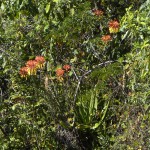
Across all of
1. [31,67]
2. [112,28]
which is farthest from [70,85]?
[112,28]

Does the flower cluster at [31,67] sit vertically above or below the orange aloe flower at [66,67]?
above

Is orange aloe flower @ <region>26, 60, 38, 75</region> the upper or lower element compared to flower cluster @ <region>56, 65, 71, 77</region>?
upper

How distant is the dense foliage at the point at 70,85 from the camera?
3.96 metres

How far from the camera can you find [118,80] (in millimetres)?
4340

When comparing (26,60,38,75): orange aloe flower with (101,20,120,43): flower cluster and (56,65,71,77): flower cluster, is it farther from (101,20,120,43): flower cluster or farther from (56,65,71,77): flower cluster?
(101,20,120,43): flower cluster

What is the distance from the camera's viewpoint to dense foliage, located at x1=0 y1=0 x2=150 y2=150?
3.96 meters

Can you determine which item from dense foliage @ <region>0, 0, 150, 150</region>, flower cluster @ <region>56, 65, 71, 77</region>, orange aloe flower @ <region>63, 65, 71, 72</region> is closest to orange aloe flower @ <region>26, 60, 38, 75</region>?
dense foliage @ <region>0, 0, 150, 150</region>

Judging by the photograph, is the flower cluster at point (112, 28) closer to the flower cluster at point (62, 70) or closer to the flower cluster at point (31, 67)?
the flower cluster at point (62, 70)

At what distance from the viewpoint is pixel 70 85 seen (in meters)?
4.38

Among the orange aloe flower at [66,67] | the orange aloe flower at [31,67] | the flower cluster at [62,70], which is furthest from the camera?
the orange aloe flower at [66,67]

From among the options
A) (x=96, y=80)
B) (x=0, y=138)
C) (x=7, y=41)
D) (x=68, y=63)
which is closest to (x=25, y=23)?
(x=7, y=41)

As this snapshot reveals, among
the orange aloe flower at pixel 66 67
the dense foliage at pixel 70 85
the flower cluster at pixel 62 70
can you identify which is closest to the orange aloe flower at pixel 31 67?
the dense foliage at pixel 70 85

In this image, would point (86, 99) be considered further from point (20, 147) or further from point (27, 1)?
point (27, 1)

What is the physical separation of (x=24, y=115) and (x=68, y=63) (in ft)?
2.85
